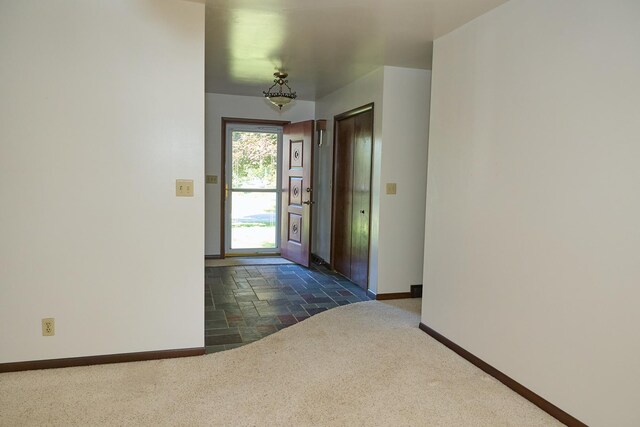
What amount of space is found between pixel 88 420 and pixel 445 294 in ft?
7.80

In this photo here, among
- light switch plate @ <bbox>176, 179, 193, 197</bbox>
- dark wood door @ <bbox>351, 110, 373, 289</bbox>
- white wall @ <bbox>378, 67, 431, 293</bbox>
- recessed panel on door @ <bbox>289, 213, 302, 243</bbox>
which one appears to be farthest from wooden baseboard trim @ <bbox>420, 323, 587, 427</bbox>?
recessed panel on door @ <bbox>289, 213, 302, 243</bbox>

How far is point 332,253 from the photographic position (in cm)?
563

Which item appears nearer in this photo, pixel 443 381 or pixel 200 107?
pixel 443 381

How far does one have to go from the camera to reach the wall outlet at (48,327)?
8.87 feet

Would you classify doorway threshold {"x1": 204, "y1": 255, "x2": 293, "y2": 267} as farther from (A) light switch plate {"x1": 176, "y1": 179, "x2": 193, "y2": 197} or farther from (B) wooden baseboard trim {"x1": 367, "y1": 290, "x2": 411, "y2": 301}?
(A) light switch plate {"x1": 176, "y1": 179, "x2": 193, "y2": 197}

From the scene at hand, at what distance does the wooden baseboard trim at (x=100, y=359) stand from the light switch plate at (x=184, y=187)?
1.03 metres

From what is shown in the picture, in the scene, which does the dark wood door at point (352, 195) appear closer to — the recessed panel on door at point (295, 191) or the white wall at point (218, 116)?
the recessed panel on door at point (295, 191)

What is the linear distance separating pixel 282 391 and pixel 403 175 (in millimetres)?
2555

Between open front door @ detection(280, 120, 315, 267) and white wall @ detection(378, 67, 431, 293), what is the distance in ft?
5.11

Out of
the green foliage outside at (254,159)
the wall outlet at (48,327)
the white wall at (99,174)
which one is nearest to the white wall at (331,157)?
the green foliage outside at (254,159)

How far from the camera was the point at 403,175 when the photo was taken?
14.5 ft

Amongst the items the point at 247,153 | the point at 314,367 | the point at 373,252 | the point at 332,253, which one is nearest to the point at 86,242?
the point at 314,367

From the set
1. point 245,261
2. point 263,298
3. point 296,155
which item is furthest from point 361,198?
point 245,261

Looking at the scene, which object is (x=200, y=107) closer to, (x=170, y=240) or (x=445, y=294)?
(x=170, y=240)
